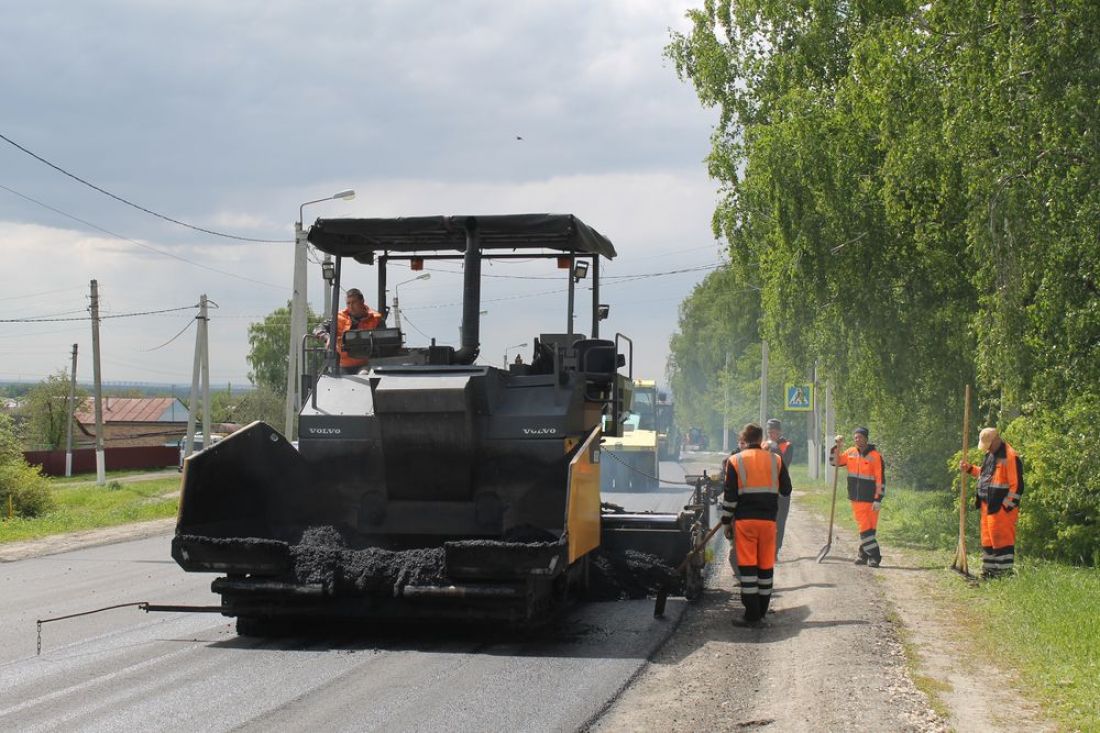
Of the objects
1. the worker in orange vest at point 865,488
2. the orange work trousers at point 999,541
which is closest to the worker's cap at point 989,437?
the orange work trousers at point 999,541

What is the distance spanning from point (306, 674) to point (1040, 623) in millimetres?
5380

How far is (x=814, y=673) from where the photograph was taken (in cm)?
751

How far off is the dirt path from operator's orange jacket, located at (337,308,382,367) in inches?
136

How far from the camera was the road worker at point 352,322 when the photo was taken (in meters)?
10.1

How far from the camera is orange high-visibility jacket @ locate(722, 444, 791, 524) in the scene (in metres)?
9.97

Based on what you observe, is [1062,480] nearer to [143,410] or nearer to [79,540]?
[79,540]

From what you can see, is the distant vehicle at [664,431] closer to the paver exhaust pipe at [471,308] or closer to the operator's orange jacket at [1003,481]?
the operator's orange jacket at [1003,481]

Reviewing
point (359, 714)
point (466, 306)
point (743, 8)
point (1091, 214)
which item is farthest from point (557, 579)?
point (743, 8)

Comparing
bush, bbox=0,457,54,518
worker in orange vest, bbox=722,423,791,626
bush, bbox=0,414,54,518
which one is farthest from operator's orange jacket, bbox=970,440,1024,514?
bush, bbox=0,457,54,518

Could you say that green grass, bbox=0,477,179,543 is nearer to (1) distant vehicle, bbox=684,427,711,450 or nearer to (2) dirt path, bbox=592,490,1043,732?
(2) dirt path, bbox=592,490,1043,732

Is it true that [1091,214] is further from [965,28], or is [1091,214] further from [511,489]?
[511,489]

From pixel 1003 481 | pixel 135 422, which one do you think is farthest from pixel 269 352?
pixel 1003 481

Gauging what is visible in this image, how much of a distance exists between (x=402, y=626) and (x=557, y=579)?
48.2 inches

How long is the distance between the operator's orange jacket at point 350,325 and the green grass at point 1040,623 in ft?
17.4
